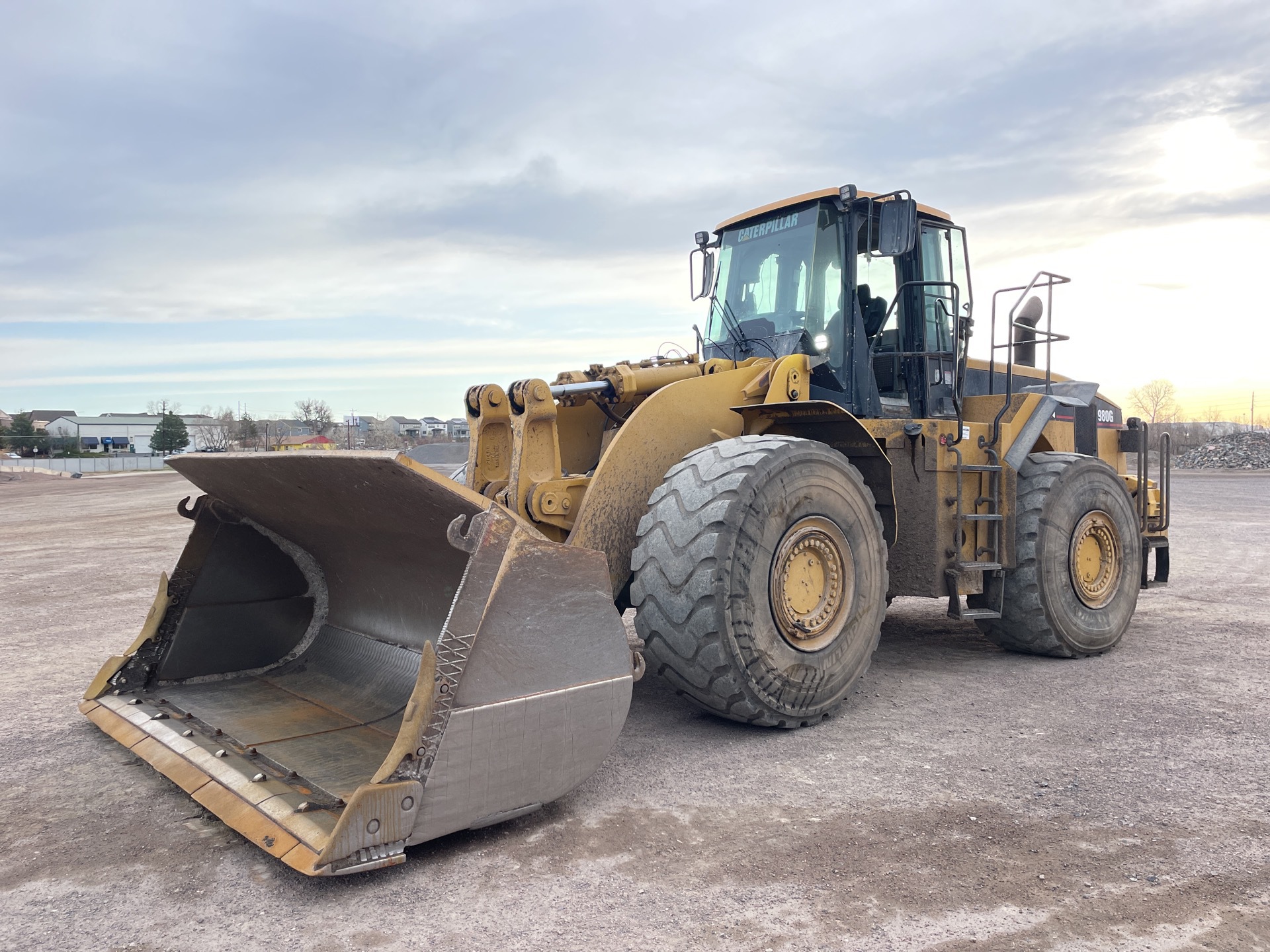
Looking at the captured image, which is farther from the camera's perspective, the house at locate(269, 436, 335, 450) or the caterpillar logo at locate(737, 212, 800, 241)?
the caterpillar logo at locate(737, 212, 800, 241)

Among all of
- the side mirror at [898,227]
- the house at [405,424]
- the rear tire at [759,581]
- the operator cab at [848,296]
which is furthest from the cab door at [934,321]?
the house at [405,424]

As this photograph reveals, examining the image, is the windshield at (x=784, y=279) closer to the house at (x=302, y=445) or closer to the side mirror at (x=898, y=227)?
the side mirror at (x=898, y=227)

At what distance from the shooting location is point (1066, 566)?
6.28m

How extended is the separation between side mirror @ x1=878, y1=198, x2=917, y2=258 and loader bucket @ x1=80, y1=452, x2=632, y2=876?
9.28 ft

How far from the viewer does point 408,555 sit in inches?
174

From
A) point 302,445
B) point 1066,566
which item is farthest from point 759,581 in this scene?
point 302,445

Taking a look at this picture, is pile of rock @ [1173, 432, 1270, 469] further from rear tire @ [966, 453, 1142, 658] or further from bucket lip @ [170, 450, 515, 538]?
bucket lip @ [170, 450, 515, 538]

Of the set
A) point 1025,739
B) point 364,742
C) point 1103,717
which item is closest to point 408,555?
point 364,742

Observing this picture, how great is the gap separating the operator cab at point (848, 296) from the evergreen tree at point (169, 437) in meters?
72.8

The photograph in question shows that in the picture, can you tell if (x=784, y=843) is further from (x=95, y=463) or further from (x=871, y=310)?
(x=95, y=463)

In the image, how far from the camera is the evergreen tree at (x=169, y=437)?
7212 cm

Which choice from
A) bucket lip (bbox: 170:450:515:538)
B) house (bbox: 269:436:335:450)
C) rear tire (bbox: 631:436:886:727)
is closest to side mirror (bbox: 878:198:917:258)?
rear tire (bbox: 631:436:886:727)

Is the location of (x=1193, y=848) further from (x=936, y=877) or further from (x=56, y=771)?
(x=56, y=771)

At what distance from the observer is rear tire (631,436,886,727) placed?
4.09 metres
